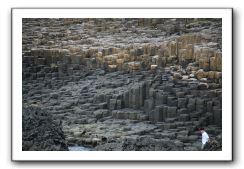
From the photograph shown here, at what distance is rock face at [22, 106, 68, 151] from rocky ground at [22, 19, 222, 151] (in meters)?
0.06

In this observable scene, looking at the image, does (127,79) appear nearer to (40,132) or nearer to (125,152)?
(125,152)

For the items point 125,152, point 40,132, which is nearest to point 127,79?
point 125,152

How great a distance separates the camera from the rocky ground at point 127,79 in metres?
26.3

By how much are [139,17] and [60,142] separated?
1366 mm

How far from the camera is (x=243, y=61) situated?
86.3 ft

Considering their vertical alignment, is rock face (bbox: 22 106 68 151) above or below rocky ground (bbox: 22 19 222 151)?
below

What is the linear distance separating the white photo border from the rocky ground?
0.05 metres

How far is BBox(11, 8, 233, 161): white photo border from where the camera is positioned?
26297 mm

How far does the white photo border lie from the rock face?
5 centimetres

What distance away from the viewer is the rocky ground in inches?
1036

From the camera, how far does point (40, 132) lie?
2638cm

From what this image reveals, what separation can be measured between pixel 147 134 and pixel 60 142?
81cm

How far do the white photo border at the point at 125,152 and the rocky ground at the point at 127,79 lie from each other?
0.05 m

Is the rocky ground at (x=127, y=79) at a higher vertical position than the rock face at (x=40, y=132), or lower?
higher
